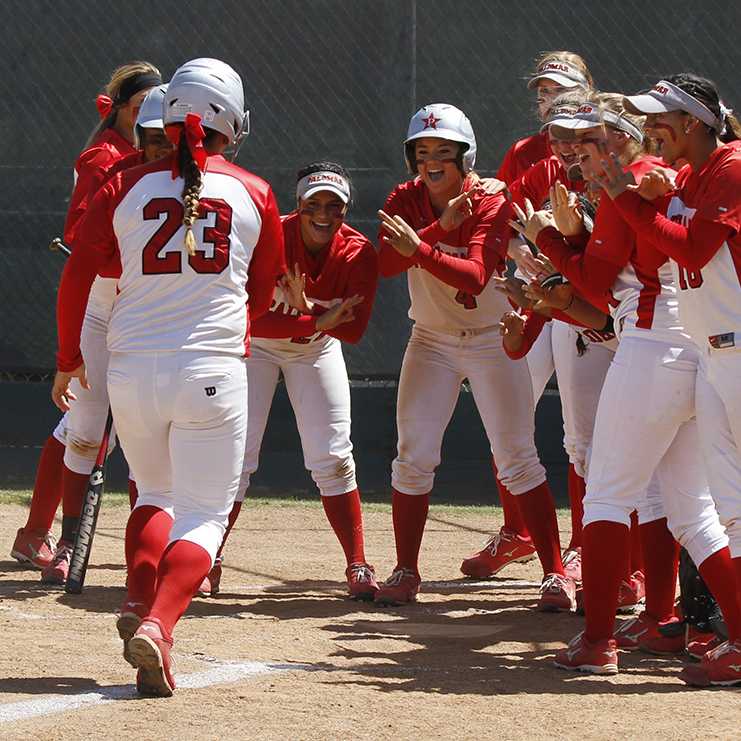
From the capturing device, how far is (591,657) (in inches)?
191

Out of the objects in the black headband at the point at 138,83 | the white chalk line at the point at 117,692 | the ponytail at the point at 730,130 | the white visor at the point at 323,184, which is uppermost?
the black headband at the point at 138,83

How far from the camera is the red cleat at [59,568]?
20.8 feet

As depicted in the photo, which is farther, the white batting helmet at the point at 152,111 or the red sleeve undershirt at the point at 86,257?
the white batting helmet at the point at 152,111

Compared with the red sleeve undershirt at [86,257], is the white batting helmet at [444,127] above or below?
above

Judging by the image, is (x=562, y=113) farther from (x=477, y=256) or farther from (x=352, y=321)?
(x=352, y=321)

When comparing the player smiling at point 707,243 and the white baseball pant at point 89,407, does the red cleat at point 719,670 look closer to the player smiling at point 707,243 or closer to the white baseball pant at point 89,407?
the player smiling at point 707,243

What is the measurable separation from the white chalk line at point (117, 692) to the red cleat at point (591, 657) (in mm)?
824

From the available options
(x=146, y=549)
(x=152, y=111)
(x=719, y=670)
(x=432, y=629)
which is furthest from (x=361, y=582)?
(x=152, y=111)

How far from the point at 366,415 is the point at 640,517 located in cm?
467

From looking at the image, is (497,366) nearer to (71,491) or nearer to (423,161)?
(423,161)

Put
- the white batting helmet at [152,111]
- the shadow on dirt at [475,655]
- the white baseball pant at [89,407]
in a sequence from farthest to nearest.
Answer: the white baseball pant at [89,407], the white batting helmet at [152,111], the shadow on dirt at [475,655]

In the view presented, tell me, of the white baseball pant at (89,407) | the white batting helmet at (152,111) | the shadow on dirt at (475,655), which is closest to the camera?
the shadow on dirt at (475,655)

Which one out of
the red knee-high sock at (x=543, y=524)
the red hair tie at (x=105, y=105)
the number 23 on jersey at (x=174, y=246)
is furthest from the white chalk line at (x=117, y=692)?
the red hair tie at (x=105, y=105)

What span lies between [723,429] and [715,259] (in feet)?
1.65
